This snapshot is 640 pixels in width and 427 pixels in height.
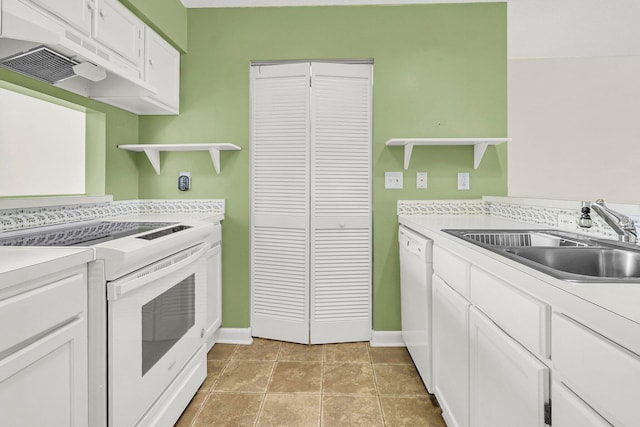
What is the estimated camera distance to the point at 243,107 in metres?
2.64

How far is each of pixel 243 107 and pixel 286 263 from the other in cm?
121

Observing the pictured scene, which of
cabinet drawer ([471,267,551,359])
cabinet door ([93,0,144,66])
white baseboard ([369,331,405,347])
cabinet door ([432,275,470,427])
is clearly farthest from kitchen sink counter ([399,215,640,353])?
cabinet door ([93,0,144,66])

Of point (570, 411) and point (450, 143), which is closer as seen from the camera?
point (570, 411)

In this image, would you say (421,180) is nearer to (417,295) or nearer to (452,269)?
(417,295)

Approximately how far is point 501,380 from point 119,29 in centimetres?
243

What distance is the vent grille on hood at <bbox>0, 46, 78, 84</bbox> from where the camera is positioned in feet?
4.41

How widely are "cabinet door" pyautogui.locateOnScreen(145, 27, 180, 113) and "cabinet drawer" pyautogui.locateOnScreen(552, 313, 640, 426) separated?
2386mm

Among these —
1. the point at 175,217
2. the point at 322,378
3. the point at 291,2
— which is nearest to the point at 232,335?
the point at 322,378

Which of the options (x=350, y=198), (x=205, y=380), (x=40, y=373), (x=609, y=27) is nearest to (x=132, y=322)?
(x=40, y=373)

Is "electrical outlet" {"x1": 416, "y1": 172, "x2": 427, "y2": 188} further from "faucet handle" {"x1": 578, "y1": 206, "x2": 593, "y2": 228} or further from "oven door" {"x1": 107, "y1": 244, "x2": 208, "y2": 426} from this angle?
"oven door" {"x1": 107, "y1": 244, "x2": 208, "y2": 426}

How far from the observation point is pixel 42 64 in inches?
56.9

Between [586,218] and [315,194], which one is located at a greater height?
[315,194]

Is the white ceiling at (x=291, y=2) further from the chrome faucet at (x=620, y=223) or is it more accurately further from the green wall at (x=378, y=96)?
the chrome faucet at (x=620, y=223)

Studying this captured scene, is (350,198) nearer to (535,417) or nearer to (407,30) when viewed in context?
Result: (407,30)
